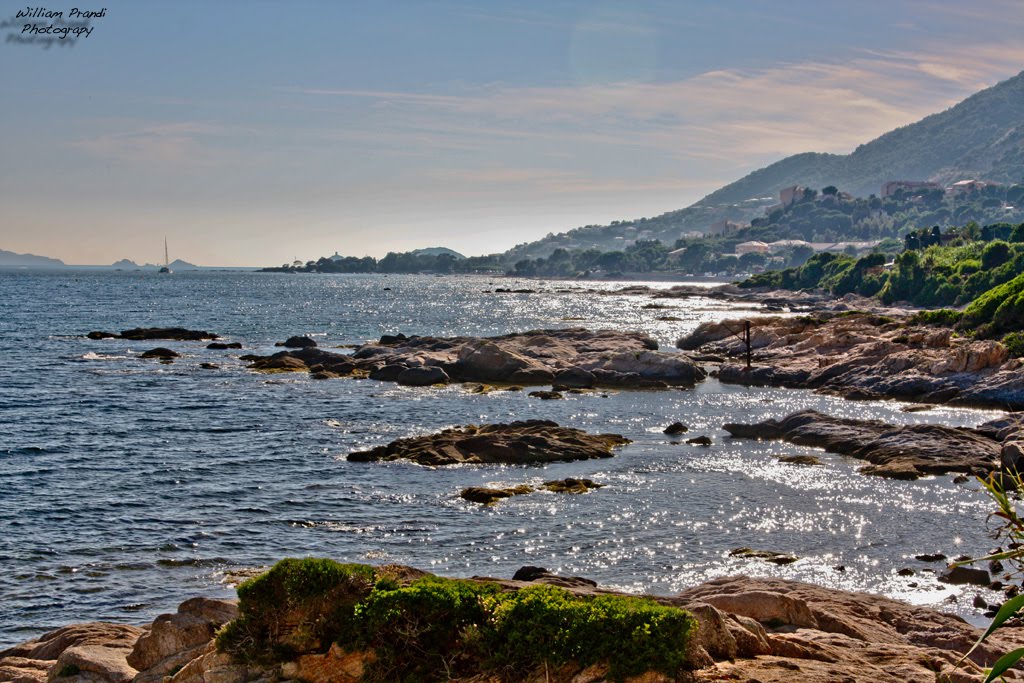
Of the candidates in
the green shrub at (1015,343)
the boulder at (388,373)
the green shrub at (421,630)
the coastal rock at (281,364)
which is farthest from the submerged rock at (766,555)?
the coastal rock at (281,364)

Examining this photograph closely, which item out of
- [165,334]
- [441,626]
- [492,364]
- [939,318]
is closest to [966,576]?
[441,626]

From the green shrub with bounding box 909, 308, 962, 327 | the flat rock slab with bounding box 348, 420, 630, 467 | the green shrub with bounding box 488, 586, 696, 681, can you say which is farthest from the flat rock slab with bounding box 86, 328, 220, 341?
the green shrub with bounding box 488, 586, 696, 681

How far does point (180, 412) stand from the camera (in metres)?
53.2

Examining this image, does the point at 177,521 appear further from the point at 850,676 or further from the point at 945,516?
the point at 945,516

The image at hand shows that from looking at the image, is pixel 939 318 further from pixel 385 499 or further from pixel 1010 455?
pixel 385 499

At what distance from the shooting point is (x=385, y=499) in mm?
34250

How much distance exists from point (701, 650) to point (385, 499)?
873 inches

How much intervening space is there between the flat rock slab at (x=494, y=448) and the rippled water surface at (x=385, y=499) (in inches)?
44.0

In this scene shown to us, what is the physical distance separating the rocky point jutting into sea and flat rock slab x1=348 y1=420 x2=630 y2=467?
0.48 ft

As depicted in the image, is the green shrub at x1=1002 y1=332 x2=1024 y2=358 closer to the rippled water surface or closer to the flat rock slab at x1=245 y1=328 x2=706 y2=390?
the rippled water surface

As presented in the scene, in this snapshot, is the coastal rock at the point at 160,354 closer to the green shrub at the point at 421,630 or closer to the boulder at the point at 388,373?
the boulder at the point at 388,373

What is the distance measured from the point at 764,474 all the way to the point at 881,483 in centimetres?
457

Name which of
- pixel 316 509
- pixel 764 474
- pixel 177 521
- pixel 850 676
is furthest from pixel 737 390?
pixel 850 676

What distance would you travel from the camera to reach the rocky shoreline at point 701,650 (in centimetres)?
1355
